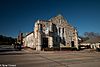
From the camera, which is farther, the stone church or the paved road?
the stone church

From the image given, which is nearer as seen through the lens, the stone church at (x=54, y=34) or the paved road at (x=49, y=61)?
the paved road at (x=49, y=61)

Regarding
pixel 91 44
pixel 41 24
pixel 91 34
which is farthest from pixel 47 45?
pixel 91 34

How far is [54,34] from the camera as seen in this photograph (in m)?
48.3

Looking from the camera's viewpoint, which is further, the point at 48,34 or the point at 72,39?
the point at 72,39

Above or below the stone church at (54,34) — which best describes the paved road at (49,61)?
below

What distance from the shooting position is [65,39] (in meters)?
49.9

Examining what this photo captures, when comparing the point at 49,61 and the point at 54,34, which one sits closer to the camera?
the point at 49,61

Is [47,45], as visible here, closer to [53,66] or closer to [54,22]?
[54,22]

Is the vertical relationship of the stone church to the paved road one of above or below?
above

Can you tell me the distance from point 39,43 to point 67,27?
1387 centimetres

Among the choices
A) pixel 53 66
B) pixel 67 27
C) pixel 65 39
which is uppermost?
pixel 67 27

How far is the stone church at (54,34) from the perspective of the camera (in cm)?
4550

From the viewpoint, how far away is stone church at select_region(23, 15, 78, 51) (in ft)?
149

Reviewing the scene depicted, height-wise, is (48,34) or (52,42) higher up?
(48,34)
